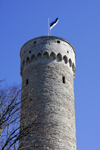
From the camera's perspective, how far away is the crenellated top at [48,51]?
18.8 m

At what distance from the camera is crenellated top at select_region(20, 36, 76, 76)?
18812 millimetres

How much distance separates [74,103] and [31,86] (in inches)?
104

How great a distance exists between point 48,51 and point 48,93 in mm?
2869

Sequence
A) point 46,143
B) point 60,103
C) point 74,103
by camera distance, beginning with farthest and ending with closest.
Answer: point 74,103
point 60,103
point 46,143

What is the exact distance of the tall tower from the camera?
1579cm

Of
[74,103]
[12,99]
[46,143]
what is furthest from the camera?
[74,103]

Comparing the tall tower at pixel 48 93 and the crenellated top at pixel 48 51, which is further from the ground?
the crenellated top at pixel 48 51

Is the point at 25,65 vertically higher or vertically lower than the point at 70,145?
higher

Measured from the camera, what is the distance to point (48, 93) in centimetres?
1717

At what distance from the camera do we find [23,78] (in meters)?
18.9

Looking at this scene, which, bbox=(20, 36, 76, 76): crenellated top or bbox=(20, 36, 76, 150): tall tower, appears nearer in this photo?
bbox=(20, 36, 76, 150): tall tower

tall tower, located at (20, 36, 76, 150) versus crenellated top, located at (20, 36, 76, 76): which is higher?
crenellated top, located at (20, 36, 76, 76)

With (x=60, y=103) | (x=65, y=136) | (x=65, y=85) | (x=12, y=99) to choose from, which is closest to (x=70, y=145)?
(x=65, y=136)

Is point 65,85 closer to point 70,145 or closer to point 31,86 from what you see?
point 31,86
